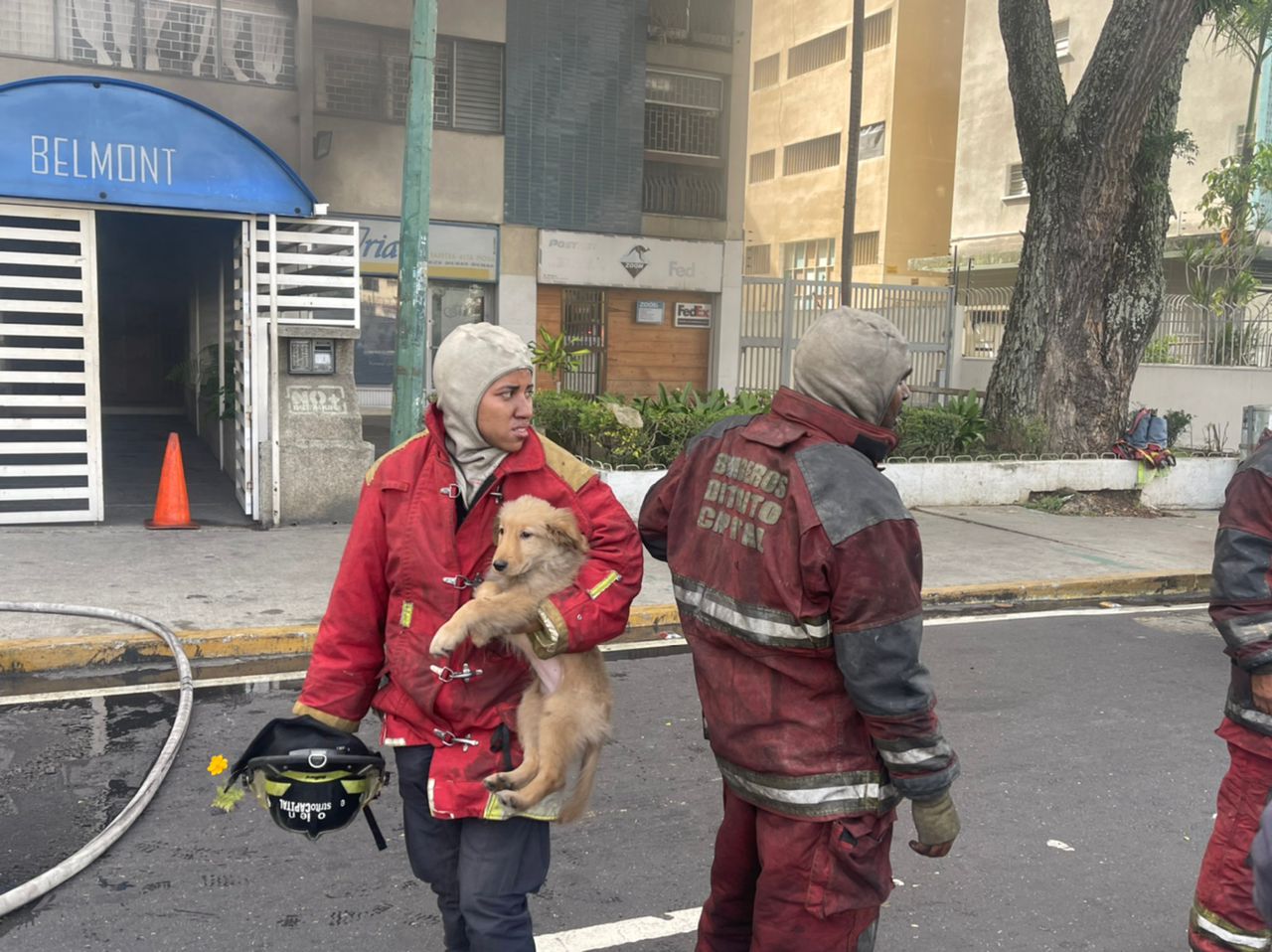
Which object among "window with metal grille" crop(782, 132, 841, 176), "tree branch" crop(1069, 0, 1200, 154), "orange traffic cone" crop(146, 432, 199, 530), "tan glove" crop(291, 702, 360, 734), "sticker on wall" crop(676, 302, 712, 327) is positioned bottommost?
"orange traffic cone" crop(146, 432, 199, 530)

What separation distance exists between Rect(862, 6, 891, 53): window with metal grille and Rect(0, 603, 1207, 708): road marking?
35.9m

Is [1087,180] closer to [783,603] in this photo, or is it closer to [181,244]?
[181,244]

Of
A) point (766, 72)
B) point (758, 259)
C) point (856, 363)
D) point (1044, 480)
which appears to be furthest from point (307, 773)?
point (766, 72)

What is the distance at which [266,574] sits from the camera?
8.20 metres

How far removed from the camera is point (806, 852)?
7.98 feet

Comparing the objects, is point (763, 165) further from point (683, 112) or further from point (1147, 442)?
point (1147, 442)

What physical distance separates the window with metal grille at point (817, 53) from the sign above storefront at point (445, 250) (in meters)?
28.1

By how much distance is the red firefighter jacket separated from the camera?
262 centimetres

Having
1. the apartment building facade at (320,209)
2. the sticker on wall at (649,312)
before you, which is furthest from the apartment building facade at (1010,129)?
the apartment building facade at (320,209)

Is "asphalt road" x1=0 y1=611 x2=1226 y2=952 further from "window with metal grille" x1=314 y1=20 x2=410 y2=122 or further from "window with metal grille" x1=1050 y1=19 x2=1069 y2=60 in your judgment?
"window with metal grille" x1=1050 y1=19 x2=1069 y2=60

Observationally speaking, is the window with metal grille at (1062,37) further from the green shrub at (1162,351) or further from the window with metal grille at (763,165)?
the green shrub at (1162,351)

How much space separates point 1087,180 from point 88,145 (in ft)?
33.3

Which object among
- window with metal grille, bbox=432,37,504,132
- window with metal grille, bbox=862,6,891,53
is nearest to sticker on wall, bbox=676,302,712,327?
window with metal grille, bbox=432,37,504,132

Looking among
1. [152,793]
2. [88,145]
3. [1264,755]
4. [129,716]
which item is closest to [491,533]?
[1264,755]
